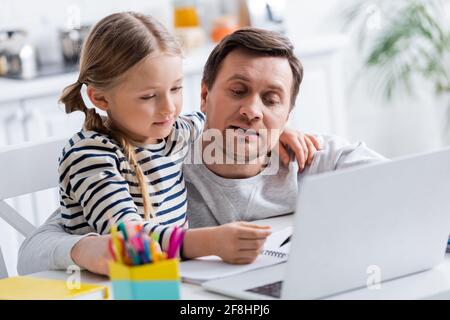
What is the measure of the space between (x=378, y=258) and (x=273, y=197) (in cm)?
49

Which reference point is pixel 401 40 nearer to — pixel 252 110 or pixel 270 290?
pixel 252 110

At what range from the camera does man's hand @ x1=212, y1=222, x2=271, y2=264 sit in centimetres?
126

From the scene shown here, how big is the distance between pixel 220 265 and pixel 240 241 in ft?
0.18

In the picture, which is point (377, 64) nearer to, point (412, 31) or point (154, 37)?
point (412, 31)

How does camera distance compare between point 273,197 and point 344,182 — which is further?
point 273,197

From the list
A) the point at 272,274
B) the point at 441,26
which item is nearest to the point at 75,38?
the point at 441,26

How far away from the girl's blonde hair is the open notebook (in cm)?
17

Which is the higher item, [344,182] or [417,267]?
[344,182]

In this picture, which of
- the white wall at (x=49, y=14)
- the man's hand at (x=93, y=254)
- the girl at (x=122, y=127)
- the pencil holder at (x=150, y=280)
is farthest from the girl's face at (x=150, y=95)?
the white wall at (x=49, y=14)

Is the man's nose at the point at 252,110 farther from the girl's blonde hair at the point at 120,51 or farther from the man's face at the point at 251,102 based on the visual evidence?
the girl's blonde hair at the point at 120,51

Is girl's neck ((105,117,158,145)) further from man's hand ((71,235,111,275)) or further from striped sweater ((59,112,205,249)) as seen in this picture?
man's hand ((71,235,111,275))

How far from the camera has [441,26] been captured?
12.9 ft

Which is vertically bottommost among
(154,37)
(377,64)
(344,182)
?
(377,64)

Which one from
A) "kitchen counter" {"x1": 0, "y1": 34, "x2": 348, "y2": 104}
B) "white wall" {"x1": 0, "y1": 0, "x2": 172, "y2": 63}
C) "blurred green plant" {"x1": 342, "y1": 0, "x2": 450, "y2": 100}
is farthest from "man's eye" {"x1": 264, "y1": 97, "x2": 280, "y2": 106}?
"blurred green plant" {"x1": 342, "y1": 0, "x2": 450, "y2": 100}
